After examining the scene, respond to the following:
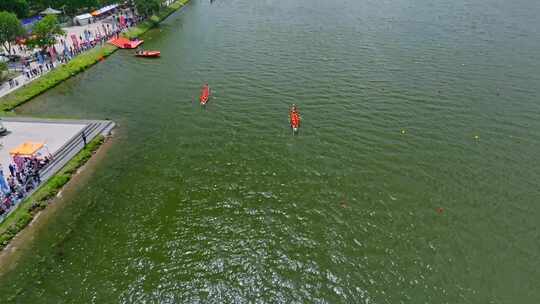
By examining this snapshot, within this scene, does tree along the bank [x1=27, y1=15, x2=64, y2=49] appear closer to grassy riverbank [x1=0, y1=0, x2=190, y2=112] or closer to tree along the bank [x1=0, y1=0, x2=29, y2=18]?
grassy riverbank [x1=0, y1=0, x2=190, y2=112]

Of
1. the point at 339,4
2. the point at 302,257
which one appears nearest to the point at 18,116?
the point at 302,257

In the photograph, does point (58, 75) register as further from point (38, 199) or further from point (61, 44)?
point (38, 199)

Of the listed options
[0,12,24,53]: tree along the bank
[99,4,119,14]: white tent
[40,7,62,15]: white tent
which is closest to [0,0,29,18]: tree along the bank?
[40,7,62,15]: white tent

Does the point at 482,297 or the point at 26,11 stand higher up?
the point at 26,11

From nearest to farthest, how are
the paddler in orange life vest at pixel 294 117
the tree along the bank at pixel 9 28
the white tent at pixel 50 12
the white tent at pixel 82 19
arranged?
the paddler in orange life vest at pixel 294 117, the tree along the bank at pixel 9 28, the white tent at pixel 50 12, the white tent at pixel 82 19

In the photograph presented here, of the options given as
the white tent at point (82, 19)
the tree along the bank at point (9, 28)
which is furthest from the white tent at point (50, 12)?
the tree along the bank at point (9, 28)

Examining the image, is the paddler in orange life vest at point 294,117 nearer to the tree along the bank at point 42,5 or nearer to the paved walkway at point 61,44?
the paved walkway at point 61,44

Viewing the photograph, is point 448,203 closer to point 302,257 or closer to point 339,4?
point 302,257
